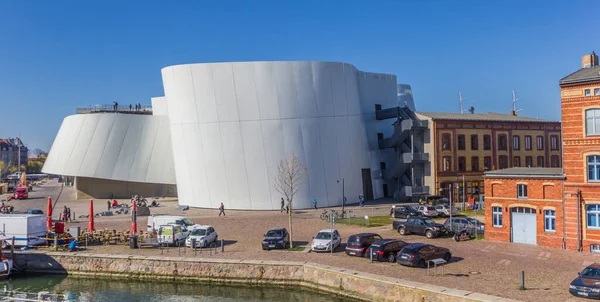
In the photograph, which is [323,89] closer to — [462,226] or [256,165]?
[256,165]

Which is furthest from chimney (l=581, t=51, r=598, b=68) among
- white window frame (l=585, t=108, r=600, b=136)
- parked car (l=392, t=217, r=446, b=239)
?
parked car (l=392, t=217, r=446, b=239)

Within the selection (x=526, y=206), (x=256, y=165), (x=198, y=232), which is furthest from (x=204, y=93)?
(x=526, y=206)

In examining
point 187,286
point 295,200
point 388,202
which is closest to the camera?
point 187,286

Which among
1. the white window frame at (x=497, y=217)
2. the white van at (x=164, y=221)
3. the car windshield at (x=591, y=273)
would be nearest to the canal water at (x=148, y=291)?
the white van at (x=164, y=221)

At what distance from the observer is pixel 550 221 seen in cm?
3269

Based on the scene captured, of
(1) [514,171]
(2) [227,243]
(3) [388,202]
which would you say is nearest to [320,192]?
(3) [388,202]

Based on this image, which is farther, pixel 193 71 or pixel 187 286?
pixel 193 71

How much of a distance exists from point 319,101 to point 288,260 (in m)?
31.3

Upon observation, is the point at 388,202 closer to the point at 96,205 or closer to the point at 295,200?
the point at 295,200

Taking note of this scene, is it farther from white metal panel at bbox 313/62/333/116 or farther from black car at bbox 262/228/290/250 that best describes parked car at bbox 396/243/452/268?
white metal panel at bbox 313/62/333/116

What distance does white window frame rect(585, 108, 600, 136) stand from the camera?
3100cm

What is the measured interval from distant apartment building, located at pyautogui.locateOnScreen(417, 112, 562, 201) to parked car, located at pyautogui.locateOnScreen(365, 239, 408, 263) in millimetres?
33148

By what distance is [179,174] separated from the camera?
213 feet

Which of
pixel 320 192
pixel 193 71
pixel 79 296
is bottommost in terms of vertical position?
pixel 79 296
